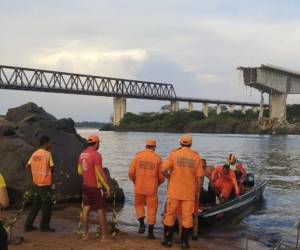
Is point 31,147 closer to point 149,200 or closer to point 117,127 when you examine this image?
point 149,200

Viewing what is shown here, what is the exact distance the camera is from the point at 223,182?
14047 millimetres

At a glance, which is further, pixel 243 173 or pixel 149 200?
pixel 243 173

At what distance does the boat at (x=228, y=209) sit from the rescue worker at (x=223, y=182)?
0.29m

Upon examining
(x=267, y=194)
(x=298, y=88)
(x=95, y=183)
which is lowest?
(x=267, y=194)

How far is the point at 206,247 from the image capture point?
34.3 feet

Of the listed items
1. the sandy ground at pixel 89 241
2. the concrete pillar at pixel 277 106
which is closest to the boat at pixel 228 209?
the sandy ground at pixel 89 241

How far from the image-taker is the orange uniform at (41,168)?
10422mm

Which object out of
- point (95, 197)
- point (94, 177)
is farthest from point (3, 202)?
point (95, 197)

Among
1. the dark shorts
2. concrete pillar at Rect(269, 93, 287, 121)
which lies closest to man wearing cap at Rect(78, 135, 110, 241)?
the dark shorts

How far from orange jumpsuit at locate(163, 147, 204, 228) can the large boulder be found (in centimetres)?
579

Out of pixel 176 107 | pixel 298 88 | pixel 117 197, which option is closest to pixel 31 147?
pixel 117 197

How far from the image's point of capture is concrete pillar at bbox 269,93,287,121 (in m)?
124

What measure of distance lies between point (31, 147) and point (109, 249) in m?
6.78

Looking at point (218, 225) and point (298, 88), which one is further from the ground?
point (298, 88)
